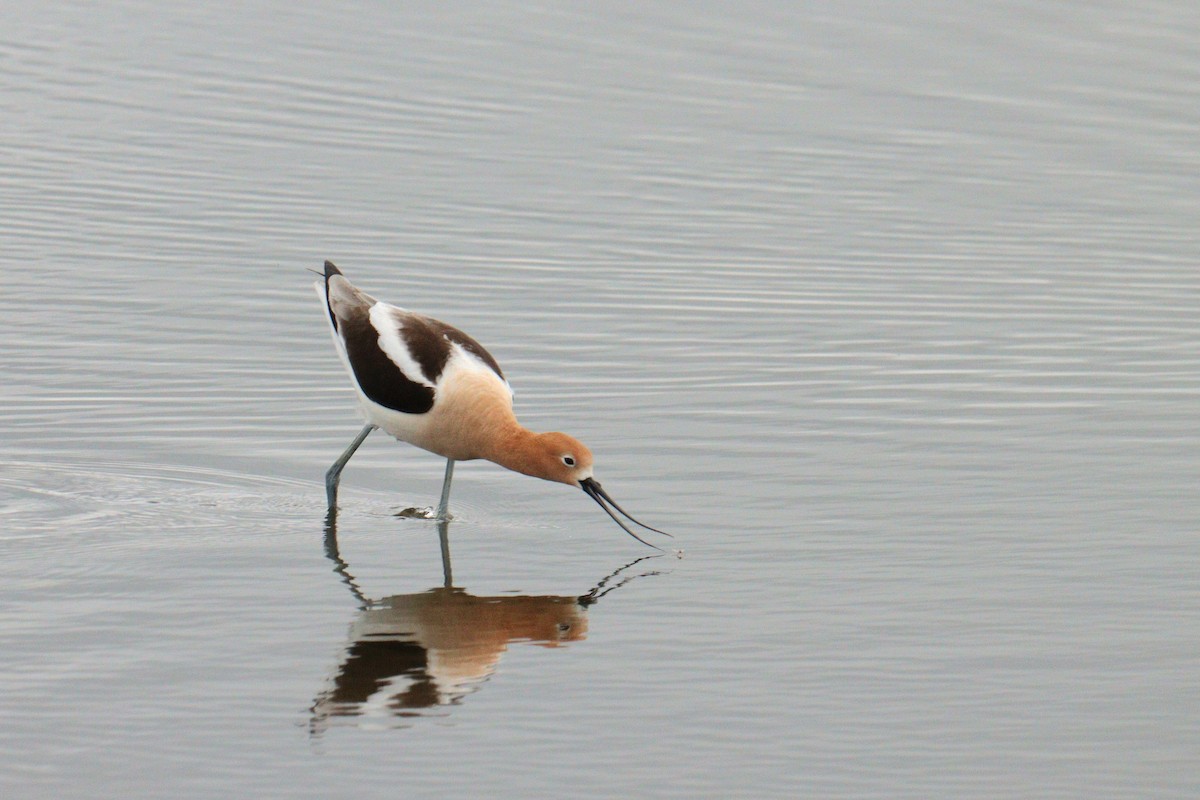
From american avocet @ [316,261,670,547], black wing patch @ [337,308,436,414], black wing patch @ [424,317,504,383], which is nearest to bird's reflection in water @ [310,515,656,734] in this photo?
american avocet @ [316,261,670,547]

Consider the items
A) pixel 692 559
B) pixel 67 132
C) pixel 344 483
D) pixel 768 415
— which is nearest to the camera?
pixel 692 559

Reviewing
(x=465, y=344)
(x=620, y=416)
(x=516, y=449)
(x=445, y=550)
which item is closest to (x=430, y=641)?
(x=445, y=550)

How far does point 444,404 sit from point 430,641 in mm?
1790

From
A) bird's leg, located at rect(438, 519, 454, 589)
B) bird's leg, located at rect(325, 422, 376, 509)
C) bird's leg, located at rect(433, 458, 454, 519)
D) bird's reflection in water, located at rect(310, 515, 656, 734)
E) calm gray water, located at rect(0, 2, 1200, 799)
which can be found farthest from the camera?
bird's leg, located at rect(325, 422, 376, 509)

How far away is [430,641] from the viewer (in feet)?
22.7

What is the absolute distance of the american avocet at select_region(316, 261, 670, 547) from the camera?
816 centimetres

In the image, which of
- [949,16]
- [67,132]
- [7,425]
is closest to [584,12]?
[949,16]

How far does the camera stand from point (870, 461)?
915 cm

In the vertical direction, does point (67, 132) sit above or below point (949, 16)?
below

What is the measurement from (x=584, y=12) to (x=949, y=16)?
3769 millimetres

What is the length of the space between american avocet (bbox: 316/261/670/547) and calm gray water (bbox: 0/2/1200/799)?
0.28 meters

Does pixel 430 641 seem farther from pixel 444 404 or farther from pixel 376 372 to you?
pixel 376 372

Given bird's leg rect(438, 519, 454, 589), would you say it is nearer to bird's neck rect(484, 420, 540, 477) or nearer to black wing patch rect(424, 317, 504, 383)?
bird's neck rect(484, 420, 540, 477)

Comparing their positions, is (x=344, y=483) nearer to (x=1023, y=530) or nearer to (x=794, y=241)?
(x=1023, y=530)
